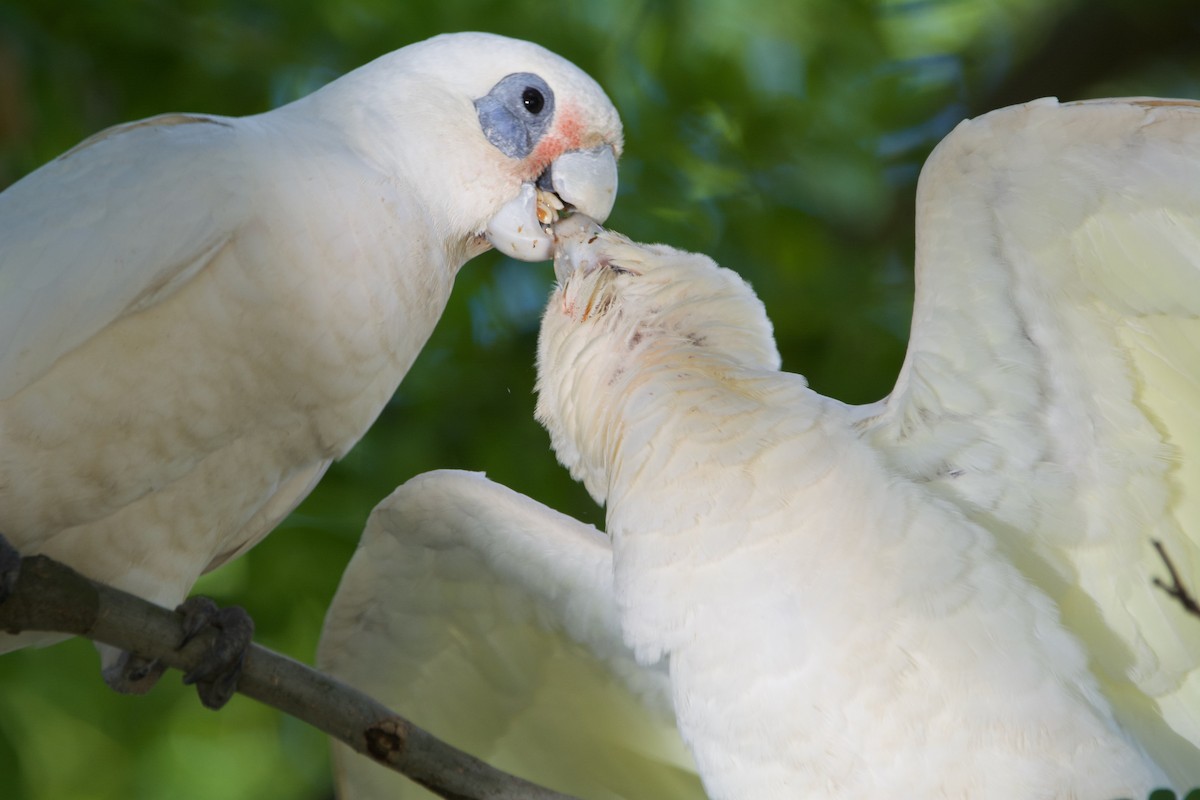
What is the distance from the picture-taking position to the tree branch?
4.29ft

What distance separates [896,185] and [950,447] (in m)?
1.67

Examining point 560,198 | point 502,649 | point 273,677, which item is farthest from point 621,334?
point 502,649

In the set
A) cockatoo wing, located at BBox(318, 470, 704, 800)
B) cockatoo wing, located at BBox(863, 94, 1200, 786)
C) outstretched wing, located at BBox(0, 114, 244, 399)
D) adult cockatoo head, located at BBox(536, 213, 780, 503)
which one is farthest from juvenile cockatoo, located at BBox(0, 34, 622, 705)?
cockatoo wing, located at BBox(863, 94, 1200, 786)

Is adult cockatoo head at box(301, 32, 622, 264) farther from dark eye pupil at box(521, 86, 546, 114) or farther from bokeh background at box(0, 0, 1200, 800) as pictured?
bokeh background at box(0, 0, 1200, 800)

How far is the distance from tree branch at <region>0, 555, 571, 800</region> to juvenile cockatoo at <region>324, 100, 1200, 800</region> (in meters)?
0.24

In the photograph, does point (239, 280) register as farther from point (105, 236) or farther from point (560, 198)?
point (560, 198)

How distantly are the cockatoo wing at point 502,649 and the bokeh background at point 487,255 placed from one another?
0.30 metres

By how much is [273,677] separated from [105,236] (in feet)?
1.70

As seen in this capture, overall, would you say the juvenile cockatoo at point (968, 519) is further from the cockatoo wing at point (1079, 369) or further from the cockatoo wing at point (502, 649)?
the cockatoo wing at point (502, 649)

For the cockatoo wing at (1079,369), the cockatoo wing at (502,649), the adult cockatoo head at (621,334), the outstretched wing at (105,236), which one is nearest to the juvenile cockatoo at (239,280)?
the outstretched wing at (105,236)

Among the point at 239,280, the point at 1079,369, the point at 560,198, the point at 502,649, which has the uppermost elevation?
the point at 1079,369

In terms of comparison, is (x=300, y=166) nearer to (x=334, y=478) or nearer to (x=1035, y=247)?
(x=1035, y=247)

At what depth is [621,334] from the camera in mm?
1561

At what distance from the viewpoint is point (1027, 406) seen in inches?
54.2
